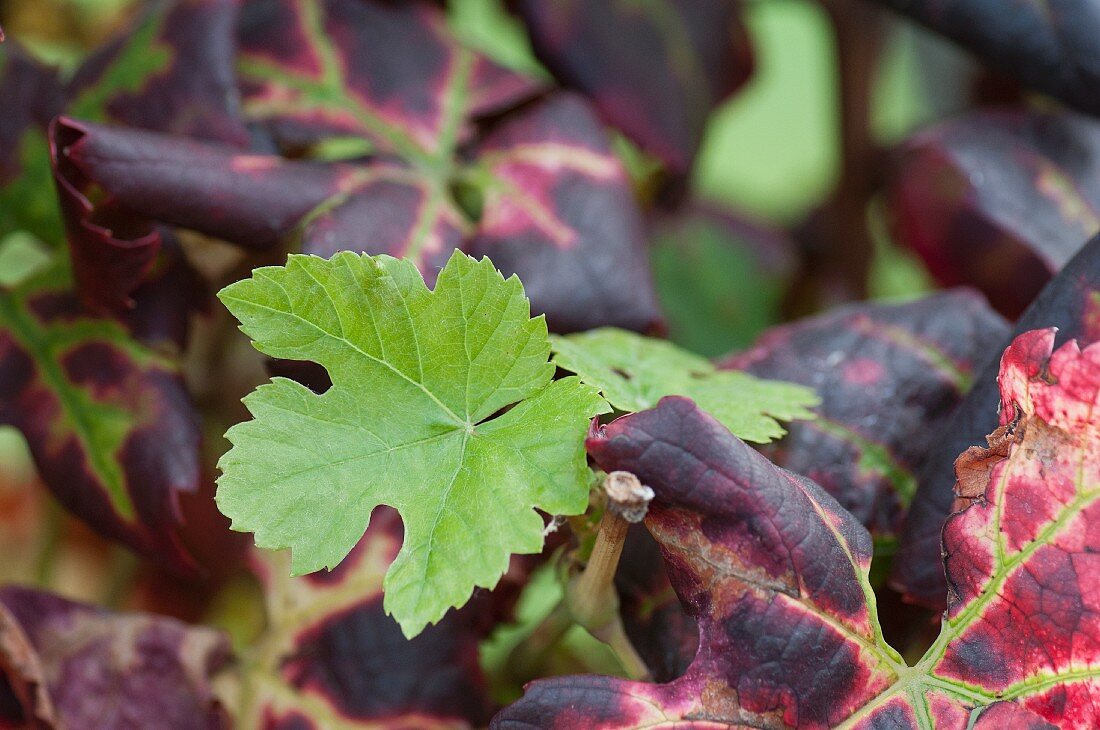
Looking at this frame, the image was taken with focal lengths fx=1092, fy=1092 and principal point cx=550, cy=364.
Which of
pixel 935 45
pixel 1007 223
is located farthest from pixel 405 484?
pixel 935 45

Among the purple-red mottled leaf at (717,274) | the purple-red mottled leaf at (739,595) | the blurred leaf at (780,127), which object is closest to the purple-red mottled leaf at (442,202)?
the purple-red mottled leaf at (739,595)

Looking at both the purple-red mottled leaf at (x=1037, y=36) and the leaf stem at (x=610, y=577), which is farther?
the purple-red mottled leaf at (x=1037, y=36)

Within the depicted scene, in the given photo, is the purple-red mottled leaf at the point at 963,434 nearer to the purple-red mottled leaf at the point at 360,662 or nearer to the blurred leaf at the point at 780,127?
the purple-red mottled leaf at the point at 360,662

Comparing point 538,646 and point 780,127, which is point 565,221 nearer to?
point 538,646

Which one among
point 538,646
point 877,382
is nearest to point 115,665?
point 538,646

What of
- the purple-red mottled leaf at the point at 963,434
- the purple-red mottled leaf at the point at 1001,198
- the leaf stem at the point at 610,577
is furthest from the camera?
the purple-red mottled leaf at the point at 1001,198

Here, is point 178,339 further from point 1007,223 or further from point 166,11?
point 1007,223

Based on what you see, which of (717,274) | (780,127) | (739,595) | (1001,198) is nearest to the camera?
(739,595)
